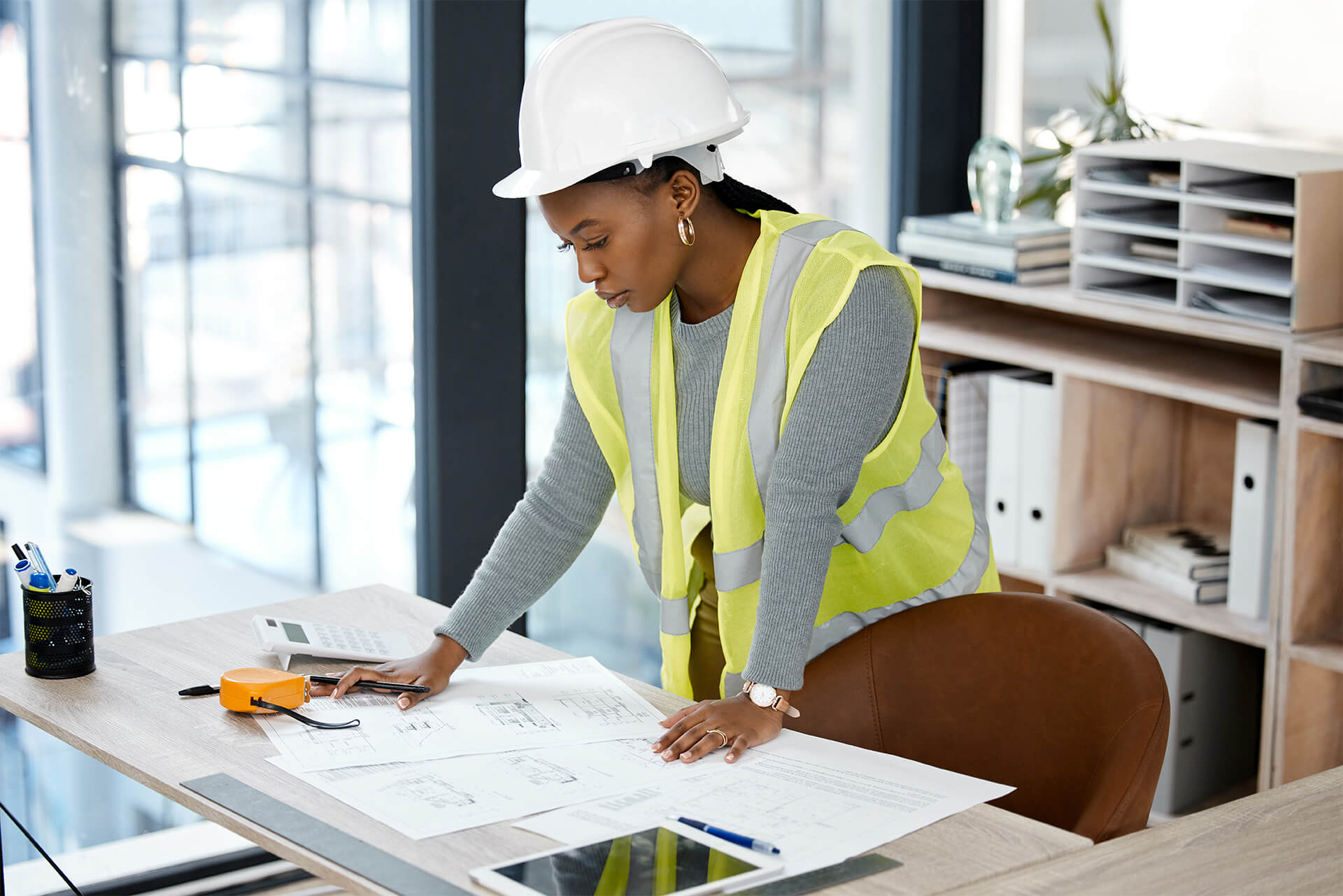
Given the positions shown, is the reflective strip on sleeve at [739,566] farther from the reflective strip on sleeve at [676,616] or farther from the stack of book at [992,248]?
the stack of book at [992,248]

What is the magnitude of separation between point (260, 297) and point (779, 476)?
4.26 feet

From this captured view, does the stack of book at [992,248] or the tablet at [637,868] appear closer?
the tablet at [637,868]

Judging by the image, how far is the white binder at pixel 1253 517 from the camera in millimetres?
2746

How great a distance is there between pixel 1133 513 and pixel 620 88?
186 centimetres

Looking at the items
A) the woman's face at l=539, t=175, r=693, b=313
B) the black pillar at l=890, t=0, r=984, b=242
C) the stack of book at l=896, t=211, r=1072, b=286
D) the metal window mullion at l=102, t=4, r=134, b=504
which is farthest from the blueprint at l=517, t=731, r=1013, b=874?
the black pillar at l=890, t=0, r=984, b=242

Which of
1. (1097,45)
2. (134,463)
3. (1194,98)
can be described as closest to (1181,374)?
(1194,98)

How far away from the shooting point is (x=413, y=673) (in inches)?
71.3

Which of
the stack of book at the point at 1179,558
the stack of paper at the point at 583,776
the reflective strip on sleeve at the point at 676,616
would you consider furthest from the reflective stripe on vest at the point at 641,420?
the stack of book at the point at 1179,558

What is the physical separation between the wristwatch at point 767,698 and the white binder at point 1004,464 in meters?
1.50

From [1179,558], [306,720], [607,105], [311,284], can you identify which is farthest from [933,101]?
[306,720]

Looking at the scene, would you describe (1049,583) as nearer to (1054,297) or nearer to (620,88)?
(1054,297)

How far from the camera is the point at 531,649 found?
2010 millimetres

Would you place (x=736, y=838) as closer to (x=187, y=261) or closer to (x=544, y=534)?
(x=544, y=534)

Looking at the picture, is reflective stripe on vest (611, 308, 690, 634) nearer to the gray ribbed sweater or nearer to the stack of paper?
the gray ribbed sweater
